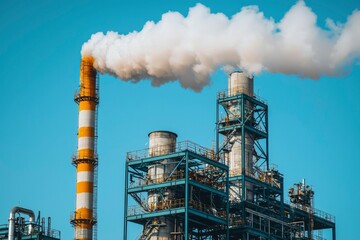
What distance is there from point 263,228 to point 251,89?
12.7m

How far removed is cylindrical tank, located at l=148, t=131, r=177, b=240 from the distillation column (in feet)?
30.3

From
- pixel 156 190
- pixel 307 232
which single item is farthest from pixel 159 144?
pixel 307 232

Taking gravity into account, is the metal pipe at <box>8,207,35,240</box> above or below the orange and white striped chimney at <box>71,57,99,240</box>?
below

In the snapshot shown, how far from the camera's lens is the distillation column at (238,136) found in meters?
102

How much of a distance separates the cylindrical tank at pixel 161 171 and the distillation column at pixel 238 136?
9.25 m

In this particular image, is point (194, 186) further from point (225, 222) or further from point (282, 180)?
point (282, 180)

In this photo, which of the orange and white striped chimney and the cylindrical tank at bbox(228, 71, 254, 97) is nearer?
the orange and white striped chimney

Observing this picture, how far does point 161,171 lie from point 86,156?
11393 mm

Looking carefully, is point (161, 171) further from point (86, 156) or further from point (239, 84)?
point (239, 84)

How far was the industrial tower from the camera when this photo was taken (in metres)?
92.8

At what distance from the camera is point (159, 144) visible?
94312 millimetres

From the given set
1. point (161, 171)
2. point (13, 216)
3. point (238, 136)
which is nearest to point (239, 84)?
point (238, 136)

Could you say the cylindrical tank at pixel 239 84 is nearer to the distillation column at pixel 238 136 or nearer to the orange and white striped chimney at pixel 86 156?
the distillation column at pixel 238 136

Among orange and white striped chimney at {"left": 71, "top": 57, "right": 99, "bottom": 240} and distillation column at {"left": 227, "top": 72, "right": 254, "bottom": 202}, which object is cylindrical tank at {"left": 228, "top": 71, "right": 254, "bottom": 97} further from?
orange and white striped chimney at {"left": 71, "top": 57, "right": 99, "bottom": 240}
